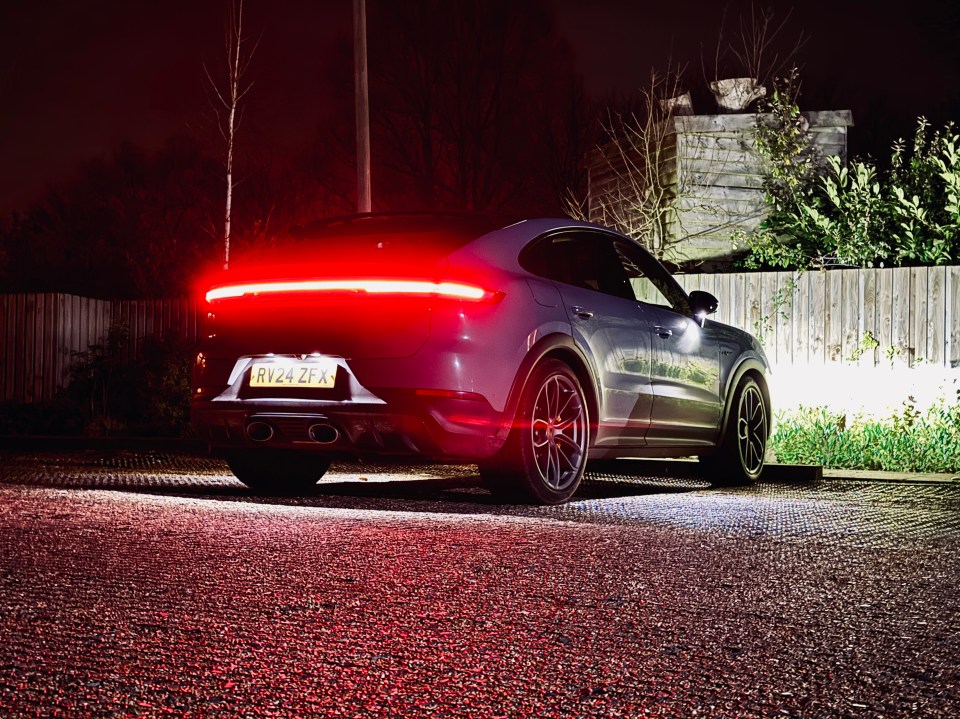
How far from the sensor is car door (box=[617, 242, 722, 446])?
8.30 metres

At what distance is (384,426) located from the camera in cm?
670

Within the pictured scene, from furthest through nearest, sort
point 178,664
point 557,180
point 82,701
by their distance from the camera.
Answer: point 557,180 < point 178,664 < point 82,701

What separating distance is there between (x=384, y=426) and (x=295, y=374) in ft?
2.10

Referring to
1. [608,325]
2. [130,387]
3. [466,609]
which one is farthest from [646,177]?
[466,609]

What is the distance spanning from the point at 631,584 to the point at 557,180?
30822mm

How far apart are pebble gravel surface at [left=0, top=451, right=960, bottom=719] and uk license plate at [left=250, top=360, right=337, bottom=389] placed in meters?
0.74

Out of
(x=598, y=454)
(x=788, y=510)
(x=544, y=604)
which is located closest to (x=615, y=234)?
(x=598, y=454)

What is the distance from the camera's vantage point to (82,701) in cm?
313

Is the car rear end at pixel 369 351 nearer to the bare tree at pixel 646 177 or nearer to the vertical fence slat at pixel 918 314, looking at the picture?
the vertical fence slat at pixel 918 314

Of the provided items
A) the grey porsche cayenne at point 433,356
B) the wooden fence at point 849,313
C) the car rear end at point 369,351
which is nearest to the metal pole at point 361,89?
the wooden fence at point 849,313

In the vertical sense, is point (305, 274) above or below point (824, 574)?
above

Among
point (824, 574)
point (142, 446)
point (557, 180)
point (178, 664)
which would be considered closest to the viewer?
point (178, 664)

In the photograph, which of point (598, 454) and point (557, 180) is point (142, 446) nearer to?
point (598, 454)

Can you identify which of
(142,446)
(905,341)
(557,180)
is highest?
(557,180)
